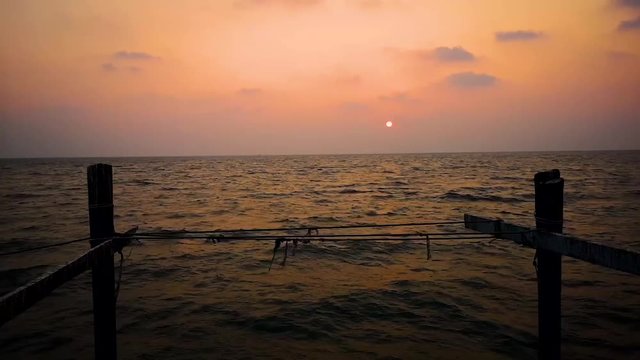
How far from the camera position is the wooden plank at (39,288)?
3.50 meters

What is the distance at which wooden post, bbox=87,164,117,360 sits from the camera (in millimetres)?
5340

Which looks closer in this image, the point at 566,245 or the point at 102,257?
the point at 566,245

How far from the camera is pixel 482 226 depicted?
6.26 metres

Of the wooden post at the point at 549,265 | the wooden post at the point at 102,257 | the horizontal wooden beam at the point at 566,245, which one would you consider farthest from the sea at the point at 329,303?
the horizontal wooden beam at the point at 566,245

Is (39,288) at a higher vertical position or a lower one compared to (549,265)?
higher

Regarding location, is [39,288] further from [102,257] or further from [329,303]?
[329,303]

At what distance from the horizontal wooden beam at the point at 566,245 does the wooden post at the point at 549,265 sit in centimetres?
14

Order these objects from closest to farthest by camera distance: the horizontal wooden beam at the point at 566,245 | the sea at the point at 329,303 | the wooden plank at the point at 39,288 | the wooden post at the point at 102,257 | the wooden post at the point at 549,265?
the wooden plank at the point at 39,288
the horizontal wooden beam at the point at 566,245
the wooden post at the point at 549,265
the wooden post at the point at 102,257
the sea at the point at 329,303

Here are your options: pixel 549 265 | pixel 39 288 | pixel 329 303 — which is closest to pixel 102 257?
pixel 39 288

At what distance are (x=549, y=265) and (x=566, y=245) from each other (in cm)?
58

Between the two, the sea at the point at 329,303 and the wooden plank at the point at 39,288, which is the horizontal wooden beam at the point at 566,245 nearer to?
the sea at the point at 329,303

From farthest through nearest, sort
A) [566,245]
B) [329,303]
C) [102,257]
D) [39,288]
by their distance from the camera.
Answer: [329,303], [102,257], [566,245], [39,288]

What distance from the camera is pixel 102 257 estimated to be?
5250 millimetres

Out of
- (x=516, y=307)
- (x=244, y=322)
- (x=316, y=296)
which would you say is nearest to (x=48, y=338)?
(x=244, y=322)
